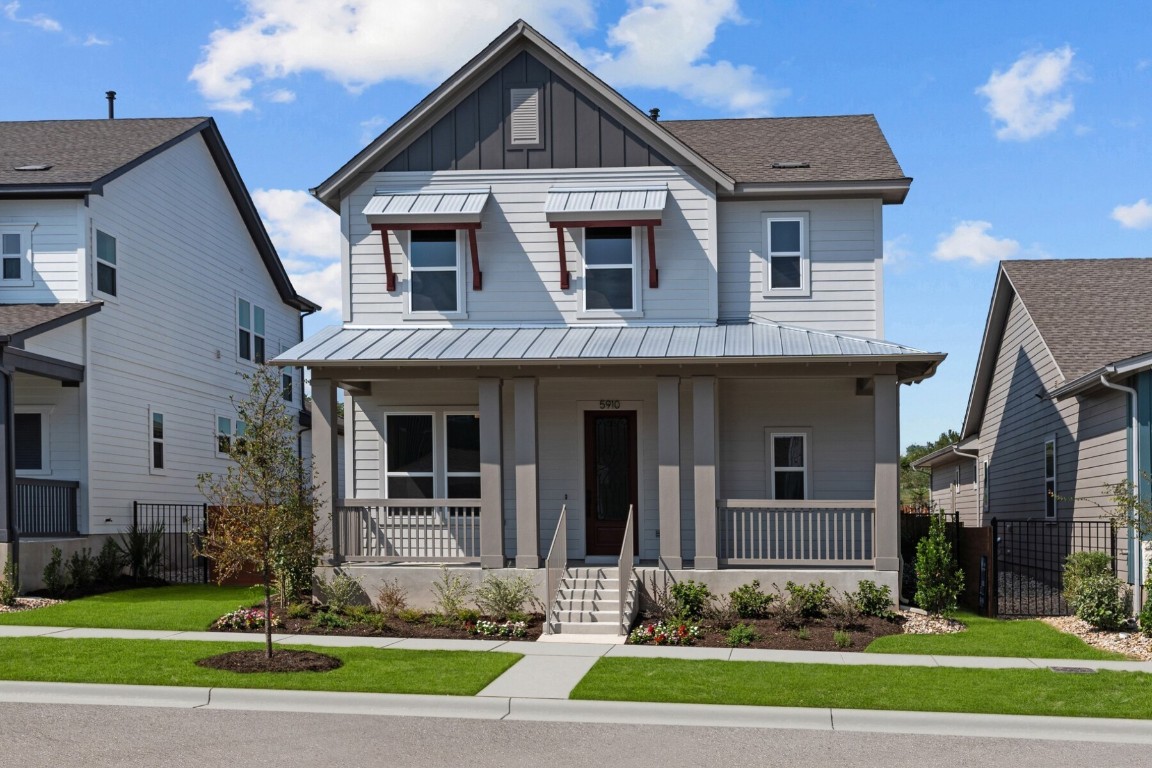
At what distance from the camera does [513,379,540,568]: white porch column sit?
1712cm

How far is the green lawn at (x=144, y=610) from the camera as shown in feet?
51.5

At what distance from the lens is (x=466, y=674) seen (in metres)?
12.3

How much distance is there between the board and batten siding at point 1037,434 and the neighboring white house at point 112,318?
14423 millimetres

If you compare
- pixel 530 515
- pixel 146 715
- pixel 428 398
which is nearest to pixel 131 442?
pixel 428 398

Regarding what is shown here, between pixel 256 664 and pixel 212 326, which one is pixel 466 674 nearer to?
pixel 256 664

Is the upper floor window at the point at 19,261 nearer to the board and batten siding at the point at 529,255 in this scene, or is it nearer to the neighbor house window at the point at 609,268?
the board and batten siding at the point at 529,255

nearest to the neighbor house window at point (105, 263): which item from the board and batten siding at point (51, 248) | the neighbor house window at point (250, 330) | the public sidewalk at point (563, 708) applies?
the board and batten siding at point (51, 248)

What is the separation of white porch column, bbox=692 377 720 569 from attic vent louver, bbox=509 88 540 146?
541 centimetres

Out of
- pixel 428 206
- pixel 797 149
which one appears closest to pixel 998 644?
pixel 797 149

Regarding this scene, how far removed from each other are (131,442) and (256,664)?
12.2 metres

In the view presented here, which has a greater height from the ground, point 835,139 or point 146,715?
point 835,139

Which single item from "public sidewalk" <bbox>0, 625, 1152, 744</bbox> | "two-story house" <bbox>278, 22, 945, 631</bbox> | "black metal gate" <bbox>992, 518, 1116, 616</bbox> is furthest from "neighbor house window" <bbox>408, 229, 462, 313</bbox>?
"black metal gate" <bbox>992, 518, 1116, 616</bbox>

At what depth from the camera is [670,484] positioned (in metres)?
17.0

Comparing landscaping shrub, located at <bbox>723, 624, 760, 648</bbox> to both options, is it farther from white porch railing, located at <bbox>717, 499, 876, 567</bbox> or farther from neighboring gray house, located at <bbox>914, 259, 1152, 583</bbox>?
neighboring gray house, located at <bbox>914, 259, 1152, 583</bbox>
